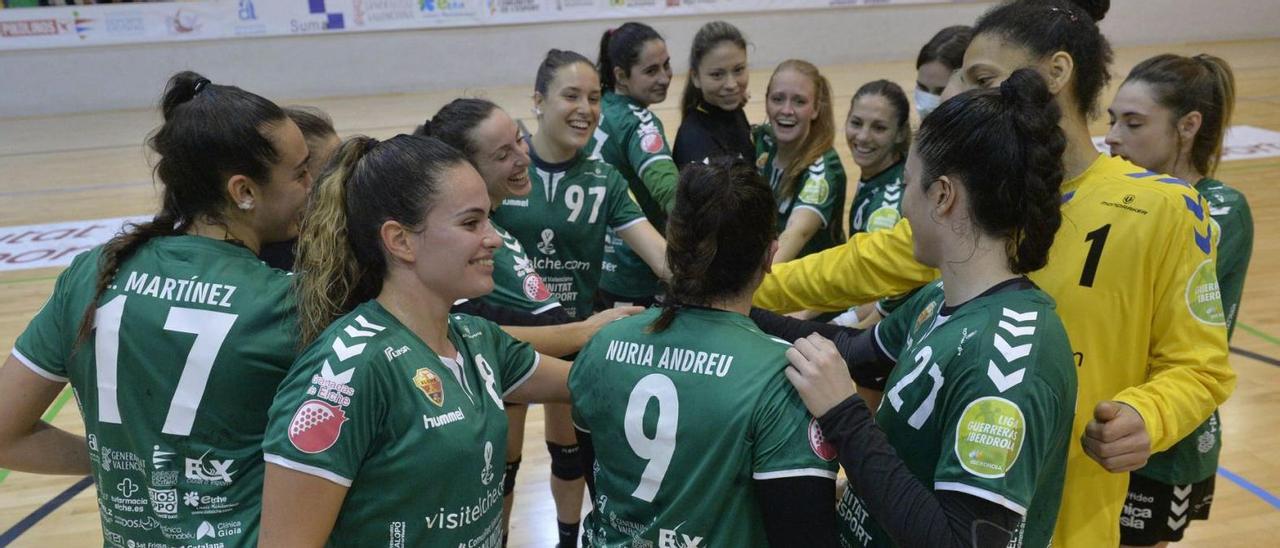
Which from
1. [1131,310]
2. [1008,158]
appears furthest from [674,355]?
[1131,310]

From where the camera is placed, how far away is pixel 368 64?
14.4 m

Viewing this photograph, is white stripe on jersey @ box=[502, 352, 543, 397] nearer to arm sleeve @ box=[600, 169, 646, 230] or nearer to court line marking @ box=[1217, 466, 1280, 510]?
arm sleeve @ box=[600, 169, 646, 230]

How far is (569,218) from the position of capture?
11.6ft

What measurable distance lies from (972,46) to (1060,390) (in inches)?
33.5

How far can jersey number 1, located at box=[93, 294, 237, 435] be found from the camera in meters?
1.95

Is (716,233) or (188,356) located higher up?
(716,233)

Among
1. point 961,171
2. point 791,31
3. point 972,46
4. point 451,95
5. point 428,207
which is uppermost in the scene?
point 972,46

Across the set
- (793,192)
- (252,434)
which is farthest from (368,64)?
(252,434)

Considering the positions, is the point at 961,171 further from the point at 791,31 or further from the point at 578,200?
the point at 791,31

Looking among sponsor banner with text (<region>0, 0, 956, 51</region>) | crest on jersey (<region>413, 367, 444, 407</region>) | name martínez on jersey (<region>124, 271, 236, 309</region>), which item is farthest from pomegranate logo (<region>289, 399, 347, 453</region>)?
sponsor banner with text (<region>0, 0, 956, 51</region>)

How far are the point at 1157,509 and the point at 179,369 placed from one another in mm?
2577

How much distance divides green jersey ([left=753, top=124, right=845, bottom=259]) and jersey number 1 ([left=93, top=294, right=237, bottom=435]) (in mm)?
2304

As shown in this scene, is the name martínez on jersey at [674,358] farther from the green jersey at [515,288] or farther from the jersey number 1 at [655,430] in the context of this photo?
the green jersey at [515,288]

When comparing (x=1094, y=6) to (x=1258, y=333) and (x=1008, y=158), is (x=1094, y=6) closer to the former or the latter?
(x=1008, y=158)
